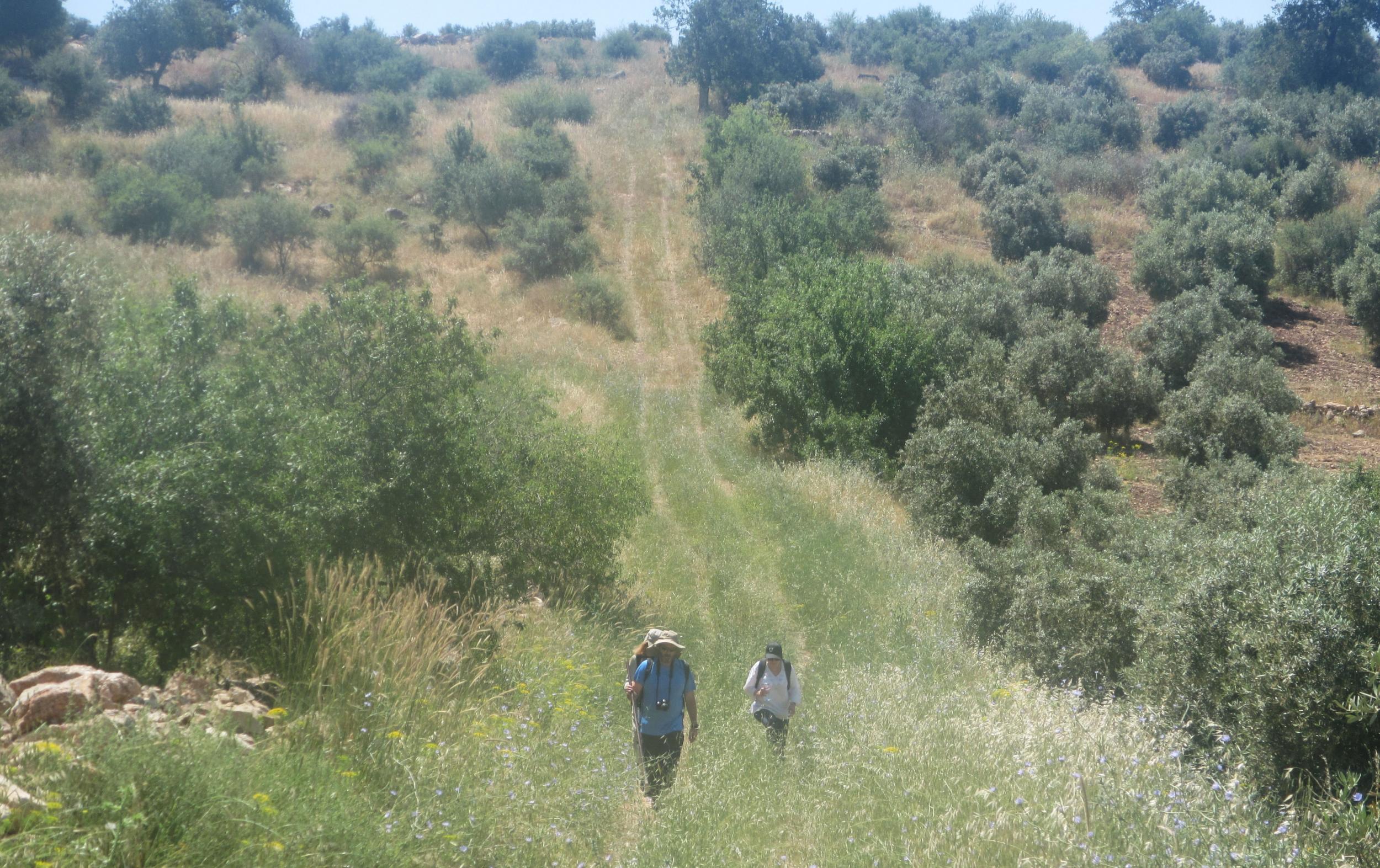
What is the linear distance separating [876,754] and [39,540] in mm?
5869

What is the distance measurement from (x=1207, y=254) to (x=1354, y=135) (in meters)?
15.4

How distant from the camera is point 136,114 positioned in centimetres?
3859

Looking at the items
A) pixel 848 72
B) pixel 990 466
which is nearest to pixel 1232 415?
pixel 990 466

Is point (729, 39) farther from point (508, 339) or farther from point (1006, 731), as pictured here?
point (1006, 731)

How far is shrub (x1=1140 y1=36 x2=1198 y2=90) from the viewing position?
5356 centimetres

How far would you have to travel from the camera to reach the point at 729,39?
51000mm

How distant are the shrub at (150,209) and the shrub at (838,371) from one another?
19123 millimetres

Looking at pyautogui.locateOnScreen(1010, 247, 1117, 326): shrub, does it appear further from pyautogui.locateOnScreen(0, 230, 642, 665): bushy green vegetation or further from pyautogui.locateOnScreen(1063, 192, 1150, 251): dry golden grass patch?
pyautogui.locateOnScreen(0, 230, 642, 665): bushy green vegetation

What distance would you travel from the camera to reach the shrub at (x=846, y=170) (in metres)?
36.6

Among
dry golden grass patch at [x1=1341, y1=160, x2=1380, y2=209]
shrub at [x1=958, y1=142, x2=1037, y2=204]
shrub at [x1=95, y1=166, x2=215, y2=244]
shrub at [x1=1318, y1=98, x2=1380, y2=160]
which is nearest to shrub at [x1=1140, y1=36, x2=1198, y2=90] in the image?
shrub at [x1=1318, y1=98, x2=1380, y2=160]

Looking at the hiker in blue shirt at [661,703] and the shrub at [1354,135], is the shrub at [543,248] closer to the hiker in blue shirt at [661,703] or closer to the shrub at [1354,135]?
the hiker in blue shirt at [661,703]

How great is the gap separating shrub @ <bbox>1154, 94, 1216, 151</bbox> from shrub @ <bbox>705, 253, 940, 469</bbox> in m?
27.5

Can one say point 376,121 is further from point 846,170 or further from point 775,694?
point 775,694

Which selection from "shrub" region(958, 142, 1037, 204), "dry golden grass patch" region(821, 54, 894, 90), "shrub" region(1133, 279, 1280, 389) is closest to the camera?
"shrub" region(1133, 279, 1280, 389)
